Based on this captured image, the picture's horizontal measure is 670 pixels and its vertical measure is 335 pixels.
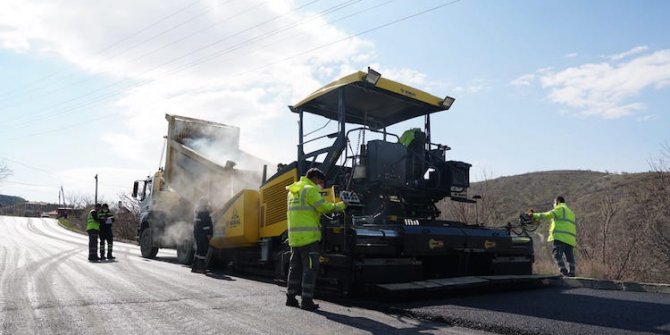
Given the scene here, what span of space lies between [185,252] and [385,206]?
608cm

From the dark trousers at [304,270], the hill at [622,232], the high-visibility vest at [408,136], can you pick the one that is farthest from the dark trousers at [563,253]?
the dark trousers at [304,270]

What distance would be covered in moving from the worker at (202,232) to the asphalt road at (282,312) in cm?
→ 207

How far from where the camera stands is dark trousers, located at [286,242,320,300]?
5.20 m

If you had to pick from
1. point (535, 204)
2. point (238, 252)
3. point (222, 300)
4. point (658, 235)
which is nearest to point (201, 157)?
point (238, 252)

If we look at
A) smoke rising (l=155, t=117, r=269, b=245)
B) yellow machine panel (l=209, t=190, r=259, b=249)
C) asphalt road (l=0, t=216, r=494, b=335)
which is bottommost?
asphalt road (l=0, t=216, r=494, b=335)

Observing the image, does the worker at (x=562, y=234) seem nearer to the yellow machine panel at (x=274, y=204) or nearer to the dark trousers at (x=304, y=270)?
the yellow machine panel at (x=274, y=204)

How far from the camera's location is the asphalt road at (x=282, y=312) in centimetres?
418

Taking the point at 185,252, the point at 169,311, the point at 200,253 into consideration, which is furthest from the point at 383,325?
the point at 185,252

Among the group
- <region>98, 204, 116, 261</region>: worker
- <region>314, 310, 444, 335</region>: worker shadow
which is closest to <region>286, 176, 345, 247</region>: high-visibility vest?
<region>314, 310, 444, 335</region>: worker shadow

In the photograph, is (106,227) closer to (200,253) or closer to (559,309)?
(200,253)

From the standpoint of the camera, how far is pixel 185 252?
35.3 feet

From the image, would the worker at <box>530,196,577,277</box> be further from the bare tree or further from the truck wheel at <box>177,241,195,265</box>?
the truck wheel at <box>177,241,195,265</box>

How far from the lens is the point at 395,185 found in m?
6.18

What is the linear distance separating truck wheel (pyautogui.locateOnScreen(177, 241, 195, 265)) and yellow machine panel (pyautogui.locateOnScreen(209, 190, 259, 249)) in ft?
6.46
